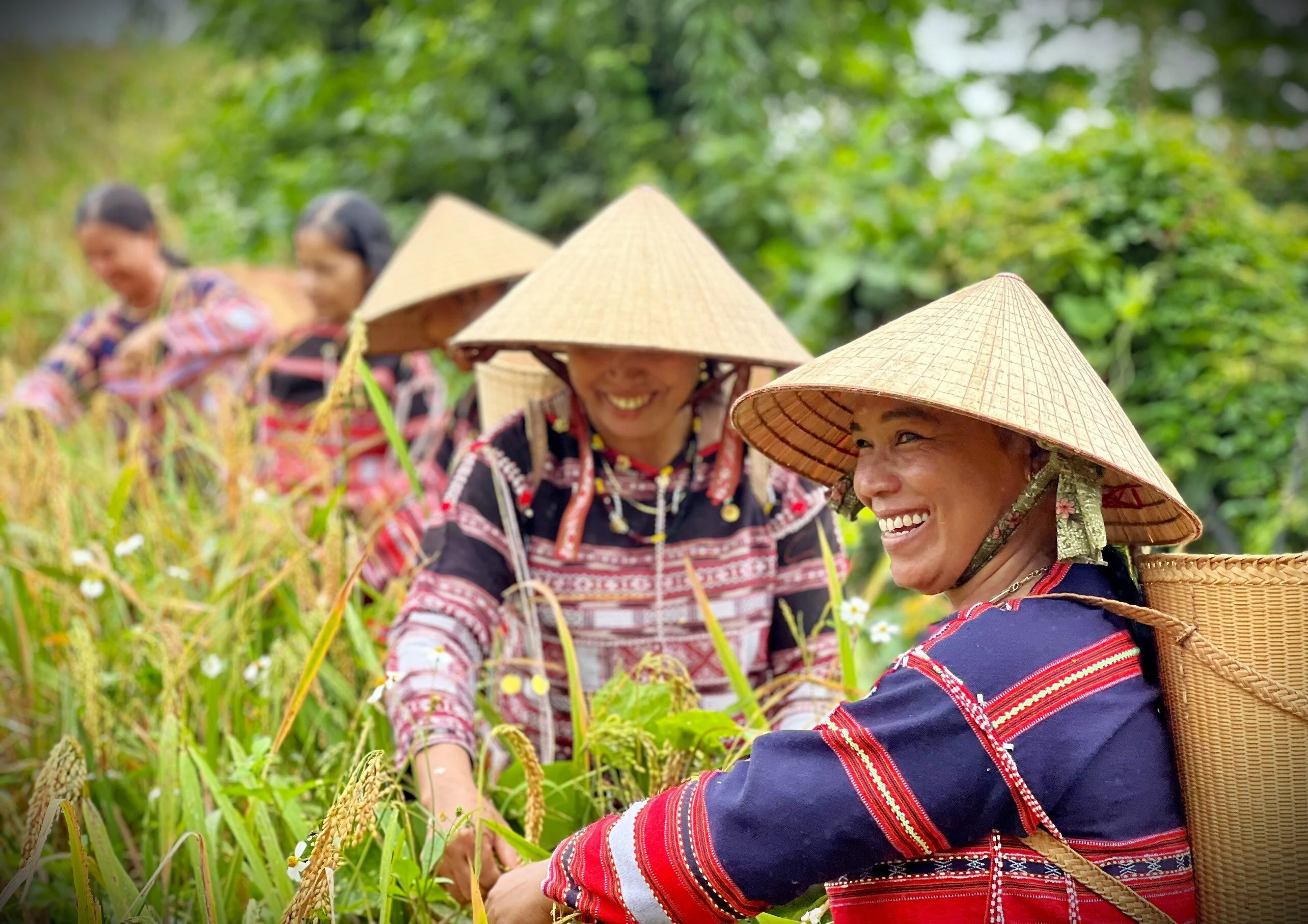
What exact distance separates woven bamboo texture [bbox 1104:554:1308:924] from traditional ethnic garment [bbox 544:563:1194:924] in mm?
43

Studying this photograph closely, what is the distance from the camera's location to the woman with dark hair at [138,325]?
4.28 meters

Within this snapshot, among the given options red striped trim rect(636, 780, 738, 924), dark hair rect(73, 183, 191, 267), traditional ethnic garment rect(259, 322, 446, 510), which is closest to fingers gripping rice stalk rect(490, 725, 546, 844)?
red striped trim rect(636, 780, 738, 924)

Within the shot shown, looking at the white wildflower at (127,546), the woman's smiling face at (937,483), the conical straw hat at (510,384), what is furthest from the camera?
the white wildflower at (127,546)

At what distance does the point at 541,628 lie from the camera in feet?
7.72

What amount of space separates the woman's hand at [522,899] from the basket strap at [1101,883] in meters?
0.67

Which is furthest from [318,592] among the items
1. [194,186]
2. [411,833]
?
[194,186]

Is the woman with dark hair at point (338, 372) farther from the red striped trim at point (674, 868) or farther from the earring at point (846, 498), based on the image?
the red striped trim at point (674, 868)

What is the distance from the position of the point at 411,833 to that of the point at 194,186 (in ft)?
26.3

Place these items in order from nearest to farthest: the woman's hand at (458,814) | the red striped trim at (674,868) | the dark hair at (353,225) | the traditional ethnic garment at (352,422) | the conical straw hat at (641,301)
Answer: the red striped trim at (674,868) → the woman's hand at (458,814) → the conical straw hat at (641,301) → the traditional ethnic garment at (352,422) → the dark hair at (353,225)

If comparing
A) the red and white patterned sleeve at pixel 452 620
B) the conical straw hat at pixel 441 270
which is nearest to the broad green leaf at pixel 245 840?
the red and white patterned sleeve at pixel 452 620

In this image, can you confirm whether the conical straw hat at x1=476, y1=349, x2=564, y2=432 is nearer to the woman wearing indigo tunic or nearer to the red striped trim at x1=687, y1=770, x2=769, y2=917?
the woman wearing indigo tunic

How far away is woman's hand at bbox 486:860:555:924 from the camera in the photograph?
5.19 ft

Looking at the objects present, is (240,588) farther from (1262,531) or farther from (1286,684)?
(1262,531)

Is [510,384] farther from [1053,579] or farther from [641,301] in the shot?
[1053,579]
